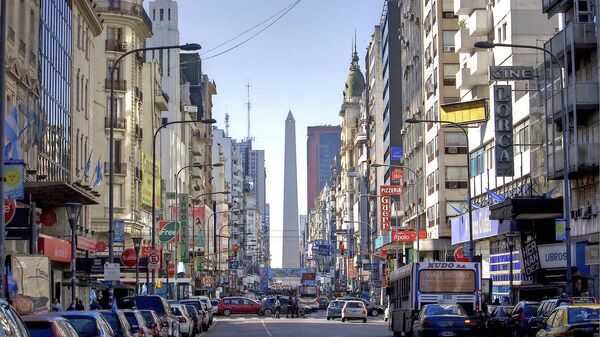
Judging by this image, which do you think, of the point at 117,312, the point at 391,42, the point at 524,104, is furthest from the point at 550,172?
the point at 391,42

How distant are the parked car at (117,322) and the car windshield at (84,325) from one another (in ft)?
10.0

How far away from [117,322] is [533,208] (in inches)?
1324

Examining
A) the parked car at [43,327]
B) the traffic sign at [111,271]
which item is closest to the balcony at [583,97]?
the traffic sign at [111,271]

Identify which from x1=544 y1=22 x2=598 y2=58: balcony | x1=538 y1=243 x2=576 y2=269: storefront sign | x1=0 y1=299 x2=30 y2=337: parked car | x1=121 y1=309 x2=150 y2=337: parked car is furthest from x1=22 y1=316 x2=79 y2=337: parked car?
x1=538 y1=243 x2=576 y2=269: storefront sign

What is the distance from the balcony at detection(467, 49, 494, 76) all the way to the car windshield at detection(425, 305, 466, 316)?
3528cm

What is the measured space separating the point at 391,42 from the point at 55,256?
7790cm

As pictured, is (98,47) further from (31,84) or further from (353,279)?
(353,279)

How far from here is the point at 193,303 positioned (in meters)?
55.6

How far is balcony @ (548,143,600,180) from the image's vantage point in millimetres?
48625

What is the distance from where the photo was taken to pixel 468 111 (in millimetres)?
71375

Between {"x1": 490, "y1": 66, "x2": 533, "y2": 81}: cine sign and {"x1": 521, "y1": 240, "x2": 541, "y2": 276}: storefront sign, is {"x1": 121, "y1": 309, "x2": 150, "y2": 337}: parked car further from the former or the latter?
{"x1": 490, "y1": 66, "x2": 533, "y2": 81}: cine sign

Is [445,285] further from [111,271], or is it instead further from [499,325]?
[111,271]

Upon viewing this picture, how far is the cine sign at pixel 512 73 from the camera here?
5750 cm

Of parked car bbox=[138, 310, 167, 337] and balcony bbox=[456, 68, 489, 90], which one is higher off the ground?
balcony bbox=[456, 68, 489, 90]
